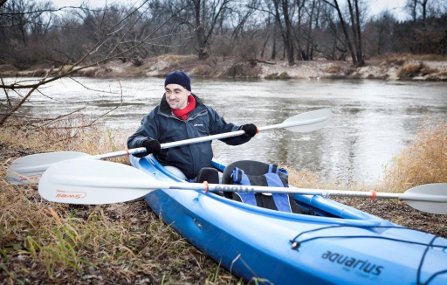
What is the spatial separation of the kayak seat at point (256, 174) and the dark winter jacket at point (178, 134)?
510 mm

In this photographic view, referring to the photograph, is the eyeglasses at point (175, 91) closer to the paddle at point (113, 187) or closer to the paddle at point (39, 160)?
the paddle at point (39, 160)

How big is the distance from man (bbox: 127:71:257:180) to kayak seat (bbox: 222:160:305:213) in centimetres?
51

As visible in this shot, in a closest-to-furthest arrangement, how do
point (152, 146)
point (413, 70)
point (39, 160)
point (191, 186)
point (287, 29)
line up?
point (191, 186)
point (152, 146)
point (39, 160)
point (413, 70)
point (287, 29)

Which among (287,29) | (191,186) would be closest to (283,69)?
(287,29)

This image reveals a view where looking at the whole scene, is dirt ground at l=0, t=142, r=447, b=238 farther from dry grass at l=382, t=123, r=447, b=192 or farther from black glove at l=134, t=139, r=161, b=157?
black glove at l=134, t=139, r=161, b=157

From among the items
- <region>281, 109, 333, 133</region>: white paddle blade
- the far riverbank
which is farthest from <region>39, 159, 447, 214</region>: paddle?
the far riverbank

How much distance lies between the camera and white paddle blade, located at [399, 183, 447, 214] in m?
2.79

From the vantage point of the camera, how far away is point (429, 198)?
279 centimetres

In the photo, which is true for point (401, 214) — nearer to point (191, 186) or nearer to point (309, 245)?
point (309, 245)

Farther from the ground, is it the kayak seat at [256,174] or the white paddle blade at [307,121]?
the white paddle blade at [307,121]

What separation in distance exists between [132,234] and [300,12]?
92.2 ft

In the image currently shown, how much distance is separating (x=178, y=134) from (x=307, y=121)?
1.73 m

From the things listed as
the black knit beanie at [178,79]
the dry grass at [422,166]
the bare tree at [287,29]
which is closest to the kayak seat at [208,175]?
the black knit beanie at [178,79]

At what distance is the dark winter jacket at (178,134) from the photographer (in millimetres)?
3426
